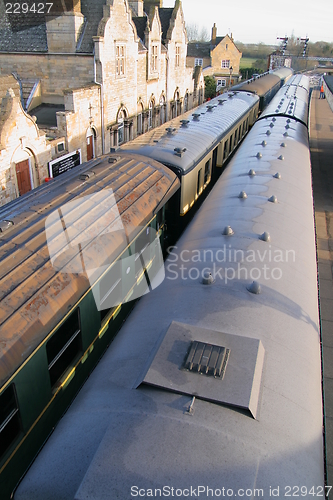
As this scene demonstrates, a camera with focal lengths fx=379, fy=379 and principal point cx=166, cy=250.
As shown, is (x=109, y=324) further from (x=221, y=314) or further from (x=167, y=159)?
(x=167, y=159)

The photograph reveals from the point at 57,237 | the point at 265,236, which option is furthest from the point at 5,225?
the point at 265,236

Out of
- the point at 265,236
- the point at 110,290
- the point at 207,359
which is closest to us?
the point at 207,359

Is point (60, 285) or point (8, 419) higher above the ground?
point (60, 285)

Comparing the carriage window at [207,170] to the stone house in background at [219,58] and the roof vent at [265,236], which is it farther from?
the stone house in background at [219,58]

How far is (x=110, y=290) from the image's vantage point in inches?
216

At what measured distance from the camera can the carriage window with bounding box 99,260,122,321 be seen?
5262 mm

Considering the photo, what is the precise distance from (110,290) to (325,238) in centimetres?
1037

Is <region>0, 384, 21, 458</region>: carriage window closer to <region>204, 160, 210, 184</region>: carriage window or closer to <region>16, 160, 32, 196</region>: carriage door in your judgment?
<region>204, 160, 210, 184</region>: carriage window

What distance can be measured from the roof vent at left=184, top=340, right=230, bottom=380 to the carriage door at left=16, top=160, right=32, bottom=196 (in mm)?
10777

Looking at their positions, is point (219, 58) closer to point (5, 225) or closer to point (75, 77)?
point (75, 77)

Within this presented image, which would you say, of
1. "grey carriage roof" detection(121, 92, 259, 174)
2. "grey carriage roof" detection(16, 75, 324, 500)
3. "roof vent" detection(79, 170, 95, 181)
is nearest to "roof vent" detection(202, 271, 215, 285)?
"grey carriage roof" detection(16, 75, 324, 500)

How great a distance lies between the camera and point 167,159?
28.3 feet

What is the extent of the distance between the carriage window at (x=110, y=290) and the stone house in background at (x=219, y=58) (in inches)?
2158

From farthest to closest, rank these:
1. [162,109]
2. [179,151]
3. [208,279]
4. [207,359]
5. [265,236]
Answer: [162,109]
[179,151]
[265,236]
[208,279]
[207,359]
